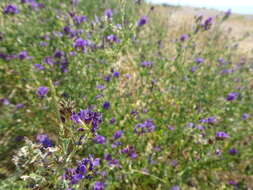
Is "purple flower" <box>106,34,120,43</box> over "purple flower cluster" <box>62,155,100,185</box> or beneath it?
over

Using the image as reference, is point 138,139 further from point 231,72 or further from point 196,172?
point 231,72

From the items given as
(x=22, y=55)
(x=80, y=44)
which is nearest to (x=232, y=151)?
(x=80, y=44)

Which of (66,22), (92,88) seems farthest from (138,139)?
(66,22)

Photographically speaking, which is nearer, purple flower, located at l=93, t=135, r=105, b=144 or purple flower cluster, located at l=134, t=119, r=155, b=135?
purple flower, located at l=93, t=135, r=105, b=144

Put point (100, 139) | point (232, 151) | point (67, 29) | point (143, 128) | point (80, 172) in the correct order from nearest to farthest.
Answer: point (80, 172) < point (100, 139) < point (143, 128) < point (232, 151) < point (67, 29)

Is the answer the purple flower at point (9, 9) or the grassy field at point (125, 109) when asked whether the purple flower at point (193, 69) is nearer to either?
the grassy field at point (125, 109)

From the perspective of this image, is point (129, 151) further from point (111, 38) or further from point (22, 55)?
point (22, 55)

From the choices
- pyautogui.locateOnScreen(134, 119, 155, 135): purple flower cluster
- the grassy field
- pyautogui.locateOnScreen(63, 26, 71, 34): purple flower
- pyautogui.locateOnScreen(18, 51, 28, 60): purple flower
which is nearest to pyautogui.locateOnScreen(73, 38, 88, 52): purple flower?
the grassy field

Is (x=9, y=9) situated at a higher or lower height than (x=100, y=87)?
higher

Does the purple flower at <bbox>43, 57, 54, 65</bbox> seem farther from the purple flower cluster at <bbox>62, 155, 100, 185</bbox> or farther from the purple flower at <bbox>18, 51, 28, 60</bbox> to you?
the purple flower cluster at <bbox>62, 155, 100, 185</bbox>

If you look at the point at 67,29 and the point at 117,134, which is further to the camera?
the point at 67,29

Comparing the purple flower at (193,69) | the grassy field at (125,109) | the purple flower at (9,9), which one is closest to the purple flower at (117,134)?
the grassy field at (125,109)

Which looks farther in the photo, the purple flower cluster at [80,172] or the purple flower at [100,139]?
the purple flower at [100,139]

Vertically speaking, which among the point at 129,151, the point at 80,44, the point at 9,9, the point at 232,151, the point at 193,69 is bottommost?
the point at 232,151
